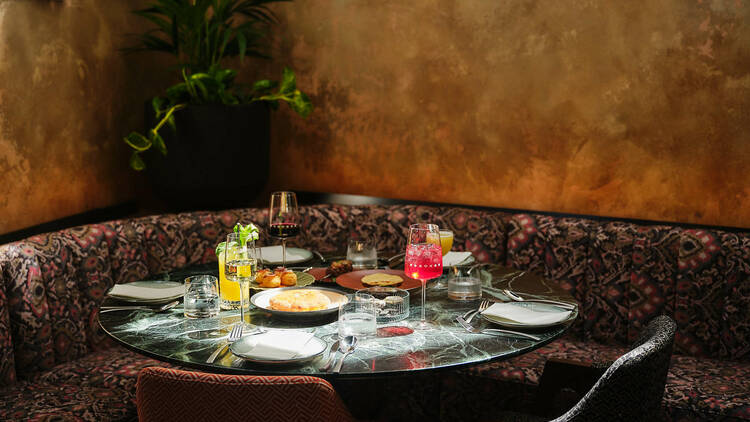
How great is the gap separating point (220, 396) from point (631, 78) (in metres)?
2.47

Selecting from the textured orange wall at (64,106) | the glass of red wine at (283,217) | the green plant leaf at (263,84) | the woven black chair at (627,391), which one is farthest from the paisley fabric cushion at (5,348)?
the woven black chair at (627,391)

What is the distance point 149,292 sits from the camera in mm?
1965

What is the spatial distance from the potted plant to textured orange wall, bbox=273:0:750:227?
0.39m

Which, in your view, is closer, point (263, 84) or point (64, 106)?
point (64, 106)

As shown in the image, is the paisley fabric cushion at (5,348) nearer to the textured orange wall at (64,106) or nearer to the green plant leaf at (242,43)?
the textured orange wall at (64,106)

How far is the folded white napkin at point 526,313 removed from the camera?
173cm

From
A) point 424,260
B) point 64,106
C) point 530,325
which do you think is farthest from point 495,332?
point 64,106

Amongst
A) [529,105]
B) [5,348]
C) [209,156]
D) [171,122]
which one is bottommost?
[5,348]

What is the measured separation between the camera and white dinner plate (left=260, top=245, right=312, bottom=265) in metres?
2.35

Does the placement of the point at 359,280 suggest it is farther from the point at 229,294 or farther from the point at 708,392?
the point at 708,392

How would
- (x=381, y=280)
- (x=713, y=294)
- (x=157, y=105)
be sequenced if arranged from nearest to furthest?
(x=381, y=280), (x=713, y=294), (x=157, y=105)

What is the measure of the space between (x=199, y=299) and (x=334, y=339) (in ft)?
1.41

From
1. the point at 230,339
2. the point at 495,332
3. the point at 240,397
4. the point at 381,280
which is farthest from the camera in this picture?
the point at 381,280

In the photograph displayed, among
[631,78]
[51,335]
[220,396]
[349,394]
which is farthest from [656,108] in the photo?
[51,335]
